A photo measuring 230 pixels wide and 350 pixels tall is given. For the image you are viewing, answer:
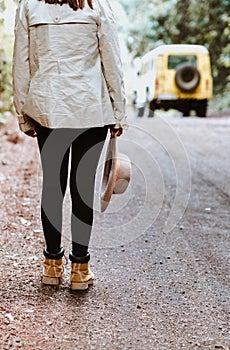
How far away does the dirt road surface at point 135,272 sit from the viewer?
265cm

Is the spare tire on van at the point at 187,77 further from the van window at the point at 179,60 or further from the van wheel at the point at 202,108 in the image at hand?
the van wheel at the point at 202,108

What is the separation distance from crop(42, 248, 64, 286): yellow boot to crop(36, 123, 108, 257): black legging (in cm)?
3

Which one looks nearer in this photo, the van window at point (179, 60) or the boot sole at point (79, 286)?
the boot sole at point (79, 286)

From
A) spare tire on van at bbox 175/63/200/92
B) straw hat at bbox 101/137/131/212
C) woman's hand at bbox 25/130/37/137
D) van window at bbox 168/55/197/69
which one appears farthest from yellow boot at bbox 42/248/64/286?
spare tire on van at bbox 175/63/200/92

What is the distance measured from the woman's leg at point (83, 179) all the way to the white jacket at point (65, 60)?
9 cm

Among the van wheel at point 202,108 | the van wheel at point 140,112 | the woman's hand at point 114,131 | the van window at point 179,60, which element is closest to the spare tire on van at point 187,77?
the van window at point 179,60

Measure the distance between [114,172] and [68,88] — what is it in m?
0.56

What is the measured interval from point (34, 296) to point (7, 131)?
724 centimetres

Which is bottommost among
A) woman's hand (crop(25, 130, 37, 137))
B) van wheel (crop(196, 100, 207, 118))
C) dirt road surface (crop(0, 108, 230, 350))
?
van wheel (crop(196, 100, 207, 118))

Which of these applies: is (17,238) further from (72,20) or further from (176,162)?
(176,162)

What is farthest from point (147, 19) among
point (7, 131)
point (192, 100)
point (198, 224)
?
point (198, 224)

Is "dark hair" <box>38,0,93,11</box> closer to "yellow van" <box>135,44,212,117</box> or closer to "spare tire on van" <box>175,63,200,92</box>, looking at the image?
"yellow van" <box>135,44,212,117</box>

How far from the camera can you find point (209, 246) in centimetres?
416

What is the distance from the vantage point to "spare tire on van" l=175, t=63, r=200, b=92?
13.8 metres
